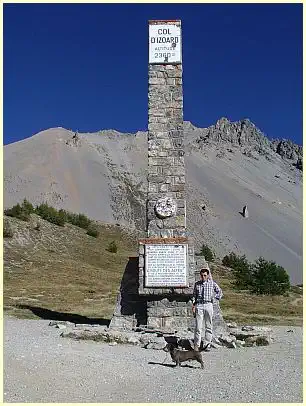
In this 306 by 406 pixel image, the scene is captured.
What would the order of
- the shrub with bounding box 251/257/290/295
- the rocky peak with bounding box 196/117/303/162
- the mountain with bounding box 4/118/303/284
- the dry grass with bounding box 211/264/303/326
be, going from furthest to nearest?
the rocky peak with bounding box 196/117/303/162 < the mountain with bounding box 4/118/303/284 < the shrub with bounding box 251/257/290/295 < the dry grass with bounding box 211/264/303/326

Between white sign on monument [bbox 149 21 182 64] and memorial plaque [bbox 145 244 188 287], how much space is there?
4.68m

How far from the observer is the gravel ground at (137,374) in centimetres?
628

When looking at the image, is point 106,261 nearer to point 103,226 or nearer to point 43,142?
point 103,226

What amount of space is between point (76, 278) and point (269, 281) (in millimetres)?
9103

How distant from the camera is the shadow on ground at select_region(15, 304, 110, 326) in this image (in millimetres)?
14336

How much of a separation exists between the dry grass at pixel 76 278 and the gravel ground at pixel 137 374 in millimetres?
5799

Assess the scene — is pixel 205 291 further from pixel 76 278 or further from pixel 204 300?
pixel 76 278

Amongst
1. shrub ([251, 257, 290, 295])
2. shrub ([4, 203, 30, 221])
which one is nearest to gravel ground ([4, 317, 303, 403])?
shrub ([251, 257, 290, 295])

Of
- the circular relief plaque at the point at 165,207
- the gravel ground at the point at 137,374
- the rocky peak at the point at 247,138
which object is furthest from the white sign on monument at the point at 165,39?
the rocky peak at the point at 247,138

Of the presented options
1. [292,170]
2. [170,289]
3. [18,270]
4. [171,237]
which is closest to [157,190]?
[171,237]

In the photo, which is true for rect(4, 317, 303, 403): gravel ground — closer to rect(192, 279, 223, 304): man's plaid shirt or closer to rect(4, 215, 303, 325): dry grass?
rect(192, 279, 223, 304): man's plaid shirt

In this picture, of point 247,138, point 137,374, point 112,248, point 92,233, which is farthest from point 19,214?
point 247,138

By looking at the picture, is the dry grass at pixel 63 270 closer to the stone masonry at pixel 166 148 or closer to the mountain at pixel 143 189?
the stone masonry at pixel 166 148

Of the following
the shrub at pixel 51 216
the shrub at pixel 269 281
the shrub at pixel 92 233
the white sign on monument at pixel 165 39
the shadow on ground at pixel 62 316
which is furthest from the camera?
the shrub at pixel 92 233
